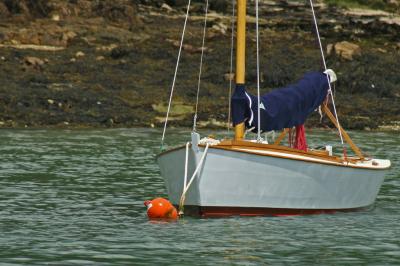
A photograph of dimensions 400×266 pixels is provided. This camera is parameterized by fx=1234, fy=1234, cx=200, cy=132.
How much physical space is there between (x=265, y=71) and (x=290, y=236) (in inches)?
1377

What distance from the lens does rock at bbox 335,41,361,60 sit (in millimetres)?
57469

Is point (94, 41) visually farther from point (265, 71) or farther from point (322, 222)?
point (322, 222)

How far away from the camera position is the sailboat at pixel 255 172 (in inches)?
874

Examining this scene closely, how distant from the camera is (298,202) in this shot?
23.3 m

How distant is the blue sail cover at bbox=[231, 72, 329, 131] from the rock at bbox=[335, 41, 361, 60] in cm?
3161

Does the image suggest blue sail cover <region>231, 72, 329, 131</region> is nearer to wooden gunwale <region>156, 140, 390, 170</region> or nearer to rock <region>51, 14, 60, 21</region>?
wooden gunwale <region>156, 140, 390, 170</region>

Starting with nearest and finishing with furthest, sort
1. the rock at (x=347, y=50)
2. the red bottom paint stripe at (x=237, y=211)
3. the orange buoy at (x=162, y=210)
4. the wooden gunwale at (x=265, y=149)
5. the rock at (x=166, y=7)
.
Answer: the wooden gunwale at (x=265, y=149)
the red bottom paint stripe at (x=237, y=211)
the orange buoy at (x=162, y=210)
the rock at (x=347, y=50)
the rock at (x=166, y=7)

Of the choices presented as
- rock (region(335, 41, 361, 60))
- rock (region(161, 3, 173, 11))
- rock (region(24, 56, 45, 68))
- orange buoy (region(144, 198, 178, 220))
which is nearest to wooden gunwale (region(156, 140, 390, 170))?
orange buoy (region(144, 198, 178, 220))

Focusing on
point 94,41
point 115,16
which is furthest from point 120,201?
point 115,16

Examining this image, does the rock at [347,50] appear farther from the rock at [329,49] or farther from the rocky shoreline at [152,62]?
the rock at [329,49]

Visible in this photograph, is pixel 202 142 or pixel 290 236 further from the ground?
pixel 202 142

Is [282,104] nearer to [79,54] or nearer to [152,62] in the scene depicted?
[152,62]

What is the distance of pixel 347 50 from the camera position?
57.9 meters

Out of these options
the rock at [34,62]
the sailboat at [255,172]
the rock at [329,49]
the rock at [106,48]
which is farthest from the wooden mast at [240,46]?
the rock at [106,48]
